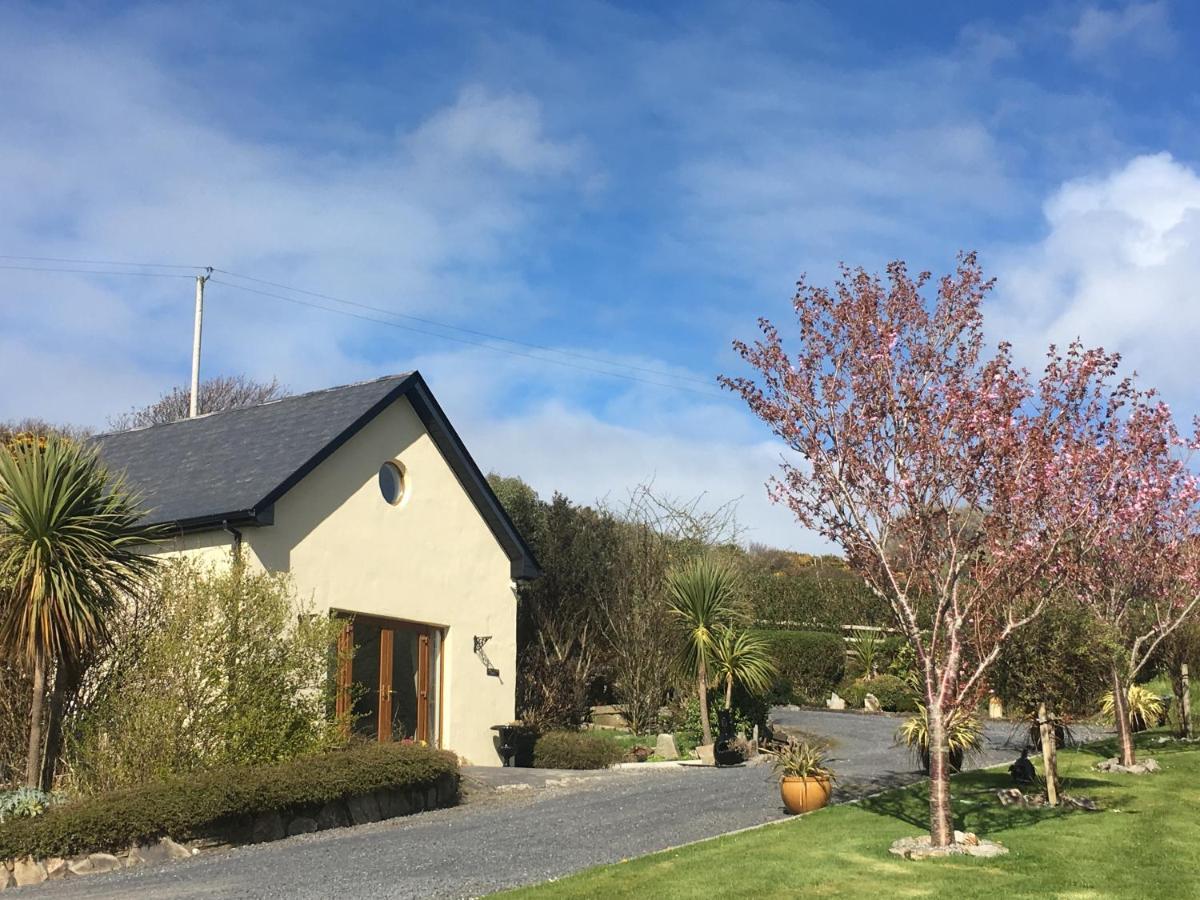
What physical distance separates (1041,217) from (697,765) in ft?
34.4

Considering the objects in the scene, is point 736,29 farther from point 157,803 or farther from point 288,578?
point 157,803

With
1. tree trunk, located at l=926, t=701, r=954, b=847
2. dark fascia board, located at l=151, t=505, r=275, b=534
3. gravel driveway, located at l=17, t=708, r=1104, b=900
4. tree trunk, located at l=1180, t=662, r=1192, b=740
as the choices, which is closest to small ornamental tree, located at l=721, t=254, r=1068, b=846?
tree trunk, located at l=926, t=701, r=954, b=847

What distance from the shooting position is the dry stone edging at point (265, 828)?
10367 millimetres

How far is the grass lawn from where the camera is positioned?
27.5 feet

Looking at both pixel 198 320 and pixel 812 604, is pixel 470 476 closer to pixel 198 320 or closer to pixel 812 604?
pixel 198 320

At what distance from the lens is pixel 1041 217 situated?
15.3m

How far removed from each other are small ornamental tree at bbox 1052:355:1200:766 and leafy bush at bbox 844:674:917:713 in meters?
8.26

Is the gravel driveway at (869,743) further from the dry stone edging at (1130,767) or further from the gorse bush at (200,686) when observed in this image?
the gorse bush at (200,686)

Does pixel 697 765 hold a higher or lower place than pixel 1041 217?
lower

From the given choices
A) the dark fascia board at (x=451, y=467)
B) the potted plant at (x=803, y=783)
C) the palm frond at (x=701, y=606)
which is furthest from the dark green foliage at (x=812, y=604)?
the potted plant at (x=803, y=783)

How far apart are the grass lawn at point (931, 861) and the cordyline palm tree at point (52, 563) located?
661 centimetres

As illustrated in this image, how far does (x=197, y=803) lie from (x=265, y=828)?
1.09m

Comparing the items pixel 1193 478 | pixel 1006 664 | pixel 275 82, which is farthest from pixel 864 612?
pixel 275 82

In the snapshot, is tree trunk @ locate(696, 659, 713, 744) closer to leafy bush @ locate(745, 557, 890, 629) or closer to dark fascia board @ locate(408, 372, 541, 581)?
dark fascia board @ locate(408, 372, 541, 581)
